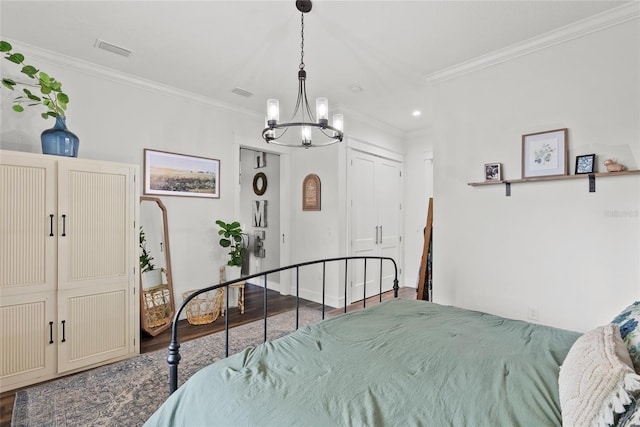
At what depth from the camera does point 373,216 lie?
495cm

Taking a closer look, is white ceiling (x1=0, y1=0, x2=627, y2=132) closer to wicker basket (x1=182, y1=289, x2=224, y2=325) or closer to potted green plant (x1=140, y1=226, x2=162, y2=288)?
potted green plant (x1=140, y1=226, x2=162, y2=288)

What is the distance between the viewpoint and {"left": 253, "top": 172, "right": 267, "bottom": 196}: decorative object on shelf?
562 cm

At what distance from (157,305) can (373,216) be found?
3138 mm

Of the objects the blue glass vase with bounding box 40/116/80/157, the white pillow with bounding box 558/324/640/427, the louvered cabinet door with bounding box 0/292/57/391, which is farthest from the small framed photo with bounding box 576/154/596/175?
the louvered cabinet door with bounding box 0/292/57/391

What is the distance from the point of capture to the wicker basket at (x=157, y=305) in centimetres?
339

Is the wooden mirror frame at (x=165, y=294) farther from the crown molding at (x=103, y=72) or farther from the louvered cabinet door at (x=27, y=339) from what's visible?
the crown molding at (x=103, y=72)

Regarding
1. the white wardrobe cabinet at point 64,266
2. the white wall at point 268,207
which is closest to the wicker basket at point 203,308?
the white wardrobe cabinet at point 64,266

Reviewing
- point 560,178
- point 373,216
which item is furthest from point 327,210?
point 560,178

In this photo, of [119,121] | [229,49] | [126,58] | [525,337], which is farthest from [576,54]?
[119,121]

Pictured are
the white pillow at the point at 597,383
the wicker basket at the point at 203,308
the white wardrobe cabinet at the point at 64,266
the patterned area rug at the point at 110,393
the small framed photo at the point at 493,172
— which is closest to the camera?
the white pillow at the point at 597,383

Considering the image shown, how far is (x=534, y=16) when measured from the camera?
2.37 metres

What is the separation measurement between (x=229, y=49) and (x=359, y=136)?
7.42ft

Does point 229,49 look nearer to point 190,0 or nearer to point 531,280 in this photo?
point 190,0

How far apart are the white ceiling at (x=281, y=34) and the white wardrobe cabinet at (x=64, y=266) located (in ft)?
3.50
